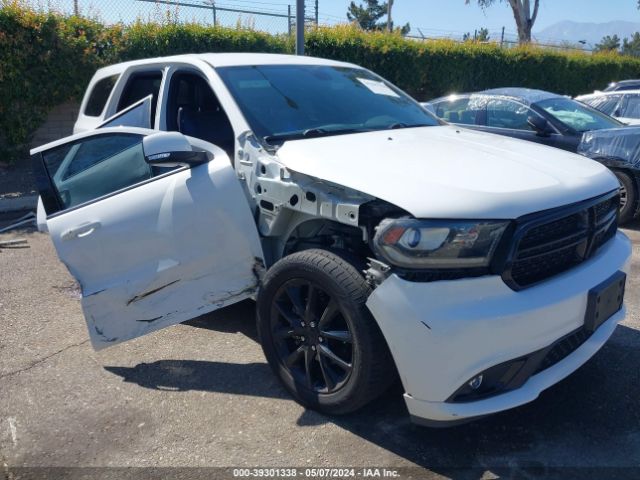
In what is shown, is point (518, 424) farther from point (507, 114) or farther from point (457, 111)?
point (457, 111)

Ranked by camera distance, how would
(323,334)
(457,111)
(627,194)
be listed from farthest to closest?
1. (457,111)
2. (627,194)
3. (323,334)

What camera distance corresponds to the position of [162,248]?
11.4 ft

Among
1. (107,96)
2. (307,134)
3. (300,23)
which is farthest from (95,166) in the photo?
(300,23)

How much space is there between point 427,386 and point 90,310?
2007 mm

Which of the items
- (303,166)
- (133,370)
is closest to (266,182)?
(303,166)

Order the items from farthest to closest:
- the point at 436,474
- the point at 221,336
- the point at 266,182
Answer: the point at 221,336
the point at 266,182
the point at 436,474

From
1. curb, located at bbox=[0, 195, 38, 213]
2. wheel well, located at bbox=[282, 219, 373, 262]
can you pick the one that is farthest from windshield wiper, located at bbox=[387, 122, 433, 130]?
curb, located at bbox=[0, 195, 38, 213]

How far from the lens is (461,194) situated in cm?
267

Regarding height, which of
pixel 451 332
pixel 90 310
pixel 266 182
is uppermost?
pixel 266 182

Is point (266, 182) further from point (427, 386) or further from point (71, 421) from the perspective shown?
point (71, 421)

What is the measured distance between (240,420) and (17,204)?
21.8 ft

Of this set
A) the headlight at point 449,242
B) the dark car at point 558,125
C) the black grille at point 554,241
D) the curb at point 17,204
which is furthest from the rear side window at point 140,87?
the curb at point 17,204

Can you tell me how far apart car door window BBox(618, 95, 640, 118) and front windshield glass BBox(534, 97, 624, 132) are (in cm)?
176

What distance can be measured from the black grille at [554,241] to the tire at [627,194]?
4.17 metres
